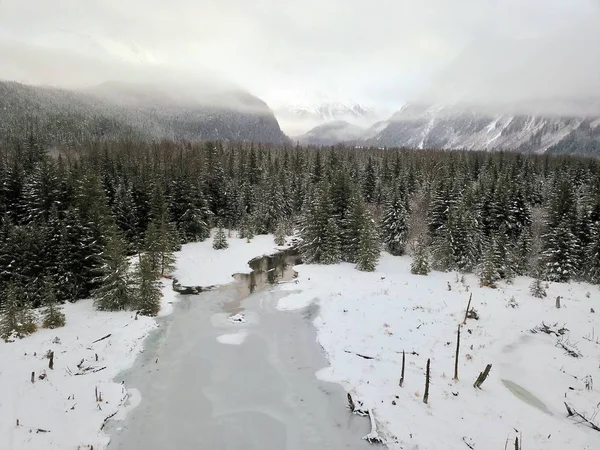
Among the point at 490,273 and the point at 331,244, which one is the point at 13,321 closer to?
the point at 331,244

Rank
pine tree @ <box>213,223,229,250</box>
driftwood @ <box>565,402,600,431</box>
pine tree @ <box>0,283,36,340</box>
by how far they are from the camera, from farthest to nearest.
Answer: pine tree @ <box>213,223,229,250</box>
pine tree @ <box>0,283,36,340</box>
driftwood @ <box>565,402,600,431</box>

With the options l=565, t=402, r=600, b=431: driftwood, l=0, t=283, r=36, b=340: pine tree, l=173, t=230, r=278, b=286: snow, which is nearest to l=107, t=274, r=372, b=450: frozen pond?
l=0, t=283, r=36, b=340: pine tree

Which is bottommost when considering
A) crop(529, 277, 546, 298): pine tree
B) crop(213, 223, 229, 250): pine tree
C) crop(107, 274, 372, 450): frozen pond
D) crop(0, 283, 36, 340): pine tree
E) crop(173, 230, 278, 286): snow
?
crop(173, 230, 278, 286): snow

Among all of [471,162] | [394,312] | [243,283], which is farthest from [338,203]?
[471,162]

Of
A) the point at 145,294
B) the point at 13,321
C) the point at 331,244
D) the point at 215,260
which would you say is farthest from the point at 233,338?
the point at 215,260

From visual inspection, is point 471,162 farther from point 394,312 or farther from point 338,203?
point 394,312

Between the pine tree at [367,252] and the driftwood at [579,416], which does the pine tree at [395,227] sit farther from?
the driftwood at [579,416]

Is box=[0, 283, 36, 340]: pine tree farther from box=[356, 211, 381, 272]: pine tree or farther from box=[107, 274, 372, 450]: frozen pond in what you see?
box=[356, 211, 381, 272]: pine tree
